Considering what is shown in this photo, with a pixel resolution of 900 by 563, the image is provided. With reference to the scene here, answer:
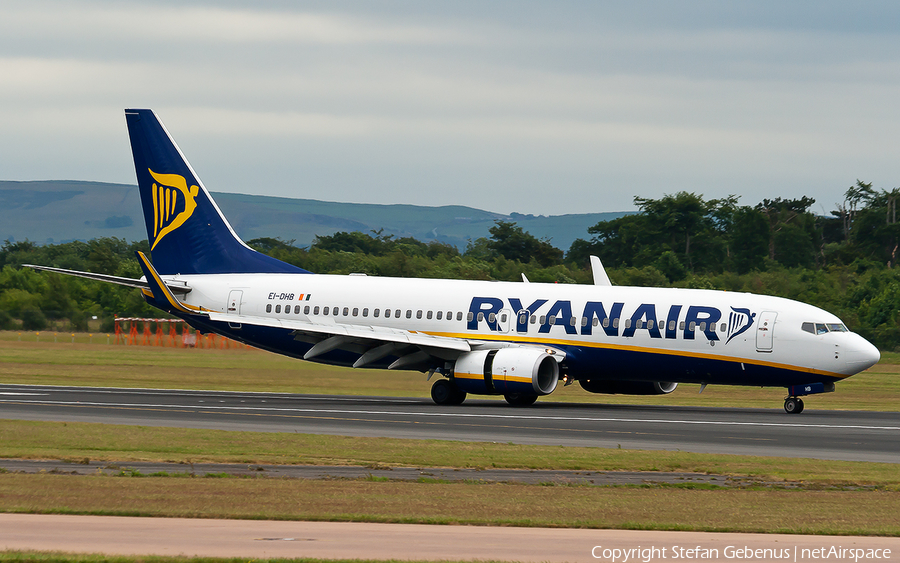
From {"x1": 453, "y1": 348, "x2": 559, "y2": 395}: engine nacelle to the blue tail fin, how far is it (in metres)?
11.4

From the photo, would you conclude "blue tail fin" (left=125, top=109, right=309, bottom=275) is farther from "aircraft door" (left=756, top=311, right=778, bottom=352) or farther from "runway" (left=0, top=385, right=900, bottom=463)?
"aircraft door" (left=756, top=311, right=778, bottom=352)

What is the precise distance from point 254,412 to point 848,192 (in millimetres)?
108692

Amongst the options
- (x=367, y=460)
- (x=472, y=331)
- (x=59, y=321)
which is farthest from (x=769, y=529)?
(x=59, y=321)

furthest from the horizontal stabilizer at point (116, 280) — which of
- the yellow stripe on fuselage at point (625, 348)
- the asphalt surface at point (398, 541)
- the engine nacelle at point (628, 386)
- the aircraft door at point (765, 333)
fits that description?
the asphalt surface at point (398, 541)

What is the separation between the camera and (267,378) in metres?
48.5

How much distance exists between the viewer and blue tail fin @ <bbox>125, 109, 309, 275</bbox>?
157 ft

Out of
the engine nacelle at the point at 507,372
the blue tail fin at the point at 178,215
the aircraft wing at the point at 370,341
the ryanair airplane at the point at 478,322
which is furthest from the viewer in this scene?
the blue tail fin at the point at 178,215

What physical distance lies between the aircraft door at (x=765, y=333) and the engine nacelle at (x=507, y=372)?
6588 mm

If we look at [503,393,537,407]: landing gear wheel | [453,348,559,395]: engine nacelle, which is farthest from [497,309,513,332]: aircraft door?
[503,393,537,407]: landing gear wheel

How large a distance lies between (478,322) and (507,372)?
350 centimetres

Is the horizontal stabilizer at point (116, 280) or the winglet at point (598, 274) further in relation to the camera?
the winglet at point (598, 274)

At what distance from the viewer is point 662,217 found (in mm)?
115938

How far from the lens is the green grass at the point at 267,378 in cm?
4497

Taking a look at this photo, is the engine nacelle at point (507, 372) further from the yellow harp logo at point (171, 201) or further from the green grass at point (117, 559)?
the green grass at point (117, 559)
